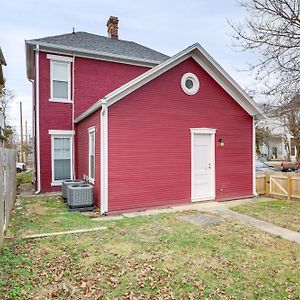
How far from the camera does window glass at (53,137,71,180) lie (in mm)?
13047

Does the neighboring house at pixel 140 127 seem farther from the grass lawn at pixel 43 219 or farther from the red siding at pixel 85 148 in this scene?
Answer: the grass lawn at pixel 43 219

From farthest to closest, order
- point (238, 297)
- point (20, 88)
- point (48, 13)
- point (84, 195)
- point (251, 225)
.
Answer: point (20, 88)
point (48, 13)
point (84, 195)
point (251, 225)
point (238, 297)

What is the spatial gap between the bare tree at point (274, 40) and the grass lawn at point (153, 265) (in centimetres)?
567

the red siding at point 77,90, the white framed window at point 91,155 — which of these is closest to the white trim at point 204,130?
the white framed window at point 91,155

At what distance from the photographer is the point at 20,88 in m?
36.6

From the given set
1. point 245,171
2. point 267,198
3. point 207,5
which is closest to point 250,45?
point 207,5

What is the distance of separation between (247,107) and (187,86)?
114 inches

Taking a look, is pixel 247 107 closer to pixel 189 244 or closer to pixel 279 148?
pixel 189 244

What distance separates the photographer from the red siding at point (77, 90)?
41.6 ft

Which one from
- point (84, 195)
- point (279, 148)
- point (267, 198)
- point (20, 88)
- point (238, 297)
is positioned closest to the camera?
point (238, 297)

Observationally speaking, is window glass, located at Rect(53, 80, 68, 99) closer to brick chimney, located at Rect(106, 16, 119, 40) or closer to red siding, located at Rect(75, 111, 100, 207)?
red siding, located at Rect(75, 111, 100, 207)

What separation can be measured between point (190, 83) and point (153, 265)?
727cm

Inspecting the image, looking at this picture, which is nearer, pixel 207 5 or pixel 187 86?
pixel 187 86

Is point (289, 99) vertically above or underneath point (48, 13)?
underneath
